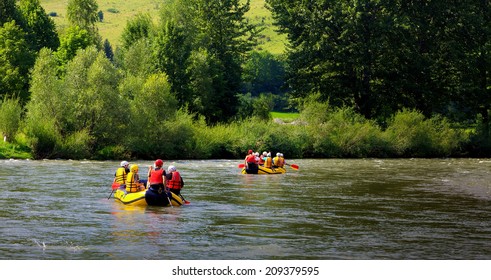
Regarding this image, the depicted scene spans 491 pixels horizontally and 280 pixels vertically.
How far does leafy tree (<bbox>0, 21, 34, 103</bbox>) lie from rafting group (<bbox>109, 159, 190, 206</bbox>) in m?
45.6

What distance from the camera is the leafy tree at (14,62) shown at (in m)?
78.4

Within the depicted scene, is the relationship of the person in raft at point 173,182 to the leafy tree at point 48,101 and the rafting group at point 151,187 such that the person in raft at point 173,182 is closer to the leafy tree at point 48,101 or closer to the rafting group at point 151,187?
the rafting group at point 151,187

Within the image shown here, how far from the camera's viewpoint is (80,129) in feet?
203

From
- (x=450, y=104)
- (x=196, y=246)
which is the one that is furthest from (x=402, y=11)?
(x=196, y=246)

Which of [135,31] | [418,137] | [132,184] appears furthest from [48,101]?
[135,31]

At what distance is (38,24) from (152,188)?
7080 centimetres

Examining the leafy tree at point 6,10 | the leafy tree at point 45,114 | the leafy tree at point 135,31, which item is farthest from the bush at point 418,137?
the leafy tree at point 6,10

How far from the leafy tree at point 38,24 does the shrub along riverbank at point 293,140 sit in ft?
117

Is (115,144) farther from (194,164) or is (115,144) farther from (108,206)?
Answer: (108,206)

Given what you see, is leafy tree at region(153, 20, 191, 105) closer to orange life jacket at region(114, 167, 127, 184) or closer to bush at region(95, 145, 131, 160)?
bush at region(95, 145, 131, 160)

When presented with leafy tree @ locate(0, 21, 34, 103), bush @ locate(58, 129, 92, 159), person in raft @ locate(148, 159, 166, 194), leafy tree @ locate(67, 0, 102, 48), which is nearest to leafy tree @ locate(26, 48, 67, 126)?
bush @ locate(58, 129, 92, 159)

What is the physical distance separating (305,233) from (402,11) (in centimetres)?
5649

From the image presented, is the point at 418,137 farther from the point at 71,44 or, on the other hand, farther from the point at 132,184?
the point at 132,184

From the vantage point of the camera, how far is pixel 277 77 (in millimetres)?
82250
